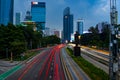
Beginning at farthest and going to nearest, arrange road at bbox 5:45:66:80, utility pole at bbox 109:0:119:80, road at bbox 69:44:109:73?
1. road at bbox 69:44:109:73
2. road at bbox 5:45:66:80
3. utility pole at bbox 109:0:119:80

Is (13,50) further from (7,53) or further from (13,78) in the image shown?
(13,78)

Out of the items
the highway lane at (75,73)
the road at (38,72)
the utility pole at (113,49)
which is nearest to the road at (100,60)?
the highway lane at (75,73)

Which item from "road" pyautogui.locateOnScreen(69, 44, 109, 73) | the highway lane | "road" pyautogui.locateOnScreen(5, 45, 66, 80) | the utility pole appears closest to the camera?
the utility pole

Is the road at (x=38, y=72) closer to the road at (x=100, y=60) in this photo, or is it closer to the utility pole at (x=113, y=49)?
the road at (x=100, y=60)

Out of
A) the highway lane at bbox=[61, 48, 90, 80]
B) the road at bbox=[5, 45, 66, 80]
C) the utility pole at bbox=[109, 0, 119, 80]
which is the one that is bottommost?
the road at bbox=[5, 45, 66, 80]

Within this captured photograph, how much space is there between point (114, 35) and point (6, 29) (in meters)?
67.3

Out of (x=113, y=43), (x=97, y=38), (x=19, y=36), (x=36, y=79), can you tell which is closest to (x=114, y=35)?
→ (x=113, y=43)

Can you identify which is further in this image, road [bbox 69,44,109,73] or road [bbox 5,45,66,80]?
road [bbox 69,44,109,73]

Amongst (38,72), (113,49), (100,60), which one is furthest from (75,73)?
(100,60)

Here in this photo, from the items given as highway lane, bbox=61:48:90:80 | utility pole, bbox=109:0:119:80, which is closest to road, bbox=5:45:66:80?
highway lane, bbox=61:48:90:80

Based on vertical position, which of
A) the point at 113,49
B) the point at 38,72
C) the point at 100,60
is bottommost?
the point at 38,72

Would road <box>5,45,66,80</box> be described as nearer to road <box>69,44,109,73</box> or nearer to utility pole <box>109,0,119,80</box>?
road <box>69,44,109,73</box>

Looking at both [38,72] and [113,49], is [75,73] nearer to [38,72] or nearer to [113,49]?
[38,72]

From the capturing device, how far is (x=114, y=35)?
70.0ft
